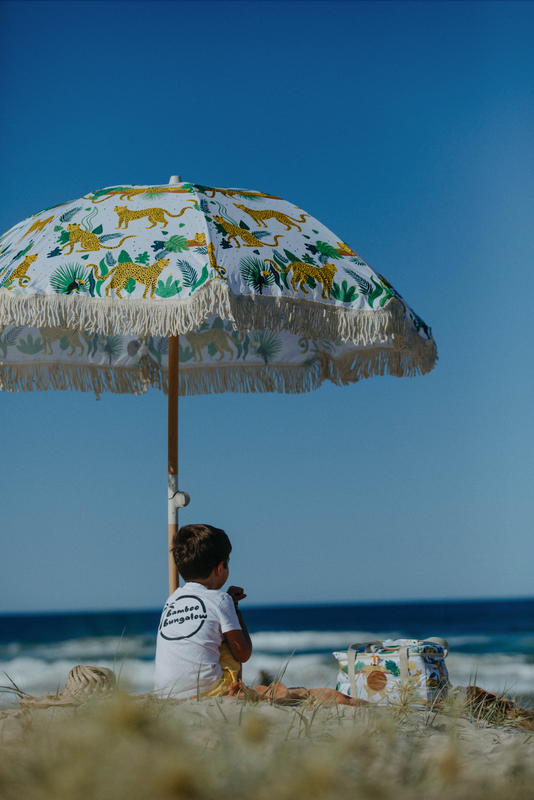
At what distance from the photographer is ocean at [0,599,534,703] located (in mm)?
2699

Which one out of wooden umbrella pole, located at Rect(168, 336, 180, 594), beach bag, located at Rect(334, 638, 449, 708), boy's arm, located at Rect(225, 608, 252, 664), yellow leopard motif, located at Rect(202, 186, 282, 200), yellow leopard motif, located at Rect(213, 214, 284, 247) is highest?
yellow leopard motif, located at Rect(202, 186, 282, 200)

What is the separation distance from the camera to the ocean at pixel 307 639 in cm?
270

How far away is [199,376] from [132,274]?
2.02 metres

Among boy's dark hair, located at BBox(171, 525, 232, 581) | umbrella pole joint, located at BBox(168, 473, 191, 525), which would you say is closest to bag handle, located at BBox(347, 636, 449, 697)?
boy's dark hair, located at BBox(171, 525, 232, 581)

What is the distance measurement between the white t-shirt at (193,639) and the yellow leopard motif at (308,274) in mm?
1378

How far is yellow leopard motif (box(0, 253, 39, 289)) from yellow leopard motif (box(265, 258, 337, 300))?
41.1 inches

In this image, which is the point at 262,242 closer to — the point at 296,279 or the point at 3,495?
the point at 296,279

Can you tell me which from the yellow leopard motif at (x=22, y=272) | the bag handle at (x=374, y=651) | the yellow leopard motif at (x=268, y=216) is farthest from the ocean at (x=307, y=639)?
the yellow leopard motif at (x=268, y=216)

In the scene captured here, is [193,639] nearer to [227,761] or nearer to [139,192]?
[227,761]

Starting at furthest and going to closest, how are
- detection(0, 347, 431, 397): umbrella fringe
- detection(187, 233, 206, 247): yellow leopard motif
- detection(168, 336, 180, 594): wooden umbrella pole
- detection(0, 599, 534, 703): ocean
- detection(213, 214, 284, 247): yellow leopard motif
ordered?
detection(0, 347, 431, 397): umbrella fringe < detection(168, 336, 180, 594): wooden umbrella pole < detection(213, 214, 284, 247): yellow leopard motif < detection(187, 233, 206, 247): yellow leopard motif < detection(0, 599, 534, 703): ocean

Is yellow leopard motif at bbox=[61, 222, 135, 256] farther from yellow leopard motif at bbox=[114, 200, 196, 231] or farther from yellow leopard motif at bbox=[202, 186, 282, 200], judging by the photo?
yellow leopard motif at bbox=[202, 186, 282, 200]

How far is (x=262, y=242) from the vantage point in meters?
3.12

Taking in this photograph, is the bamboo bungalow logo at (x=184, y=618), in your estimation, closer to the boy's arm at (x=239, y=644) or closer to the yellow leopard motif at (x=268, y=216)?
the boy's arm at (x=239, y=644)

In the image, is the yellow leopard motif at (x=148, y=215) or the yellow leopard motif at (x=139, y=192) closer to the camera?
the yellow leopard motif at (x=148, y=215)
